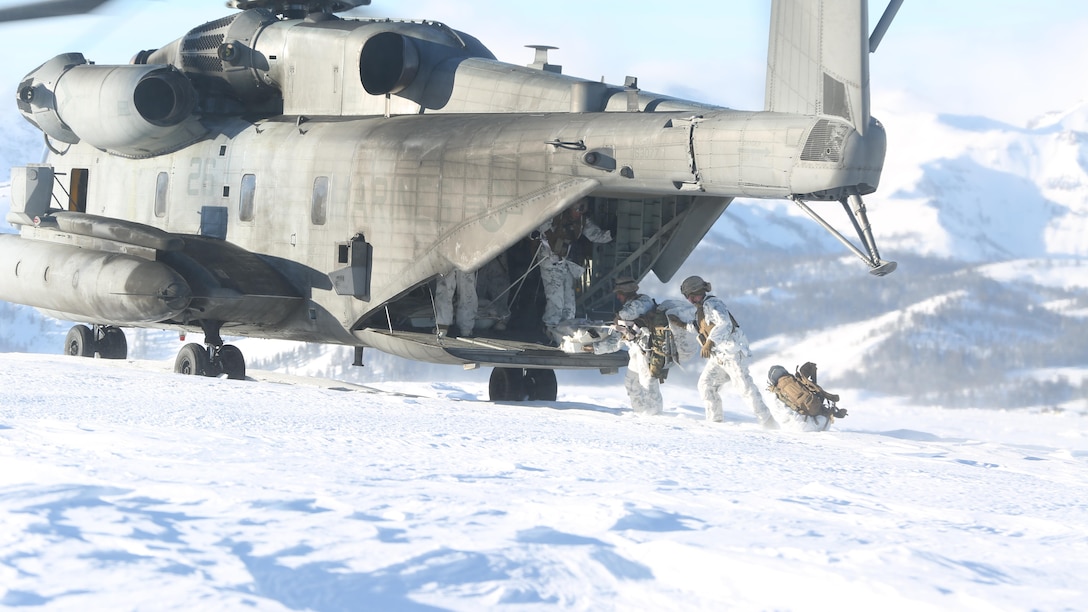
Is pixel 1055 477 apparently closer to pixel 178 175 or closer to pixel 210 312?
pixel 210 312

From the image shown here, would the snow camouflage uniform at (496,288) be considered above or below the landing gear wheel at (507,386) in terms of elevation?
above

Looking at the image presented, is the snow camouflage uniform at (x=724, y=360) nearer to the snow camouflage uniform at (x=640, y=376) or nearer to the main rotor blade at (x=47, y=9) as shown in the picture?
the snow camouflage uniform at (x=640, y=376)

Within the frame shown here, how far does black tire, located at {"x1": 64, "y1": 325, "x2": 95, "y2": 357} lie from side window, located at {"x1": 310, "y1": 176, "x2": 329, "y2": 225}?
4.92 metres

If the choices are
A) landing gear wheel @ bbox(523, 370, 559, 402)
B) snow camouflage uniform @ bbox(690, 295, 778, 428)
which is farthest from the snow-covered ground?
landing gear wheel @ bbox(523, 370, 559, 402)

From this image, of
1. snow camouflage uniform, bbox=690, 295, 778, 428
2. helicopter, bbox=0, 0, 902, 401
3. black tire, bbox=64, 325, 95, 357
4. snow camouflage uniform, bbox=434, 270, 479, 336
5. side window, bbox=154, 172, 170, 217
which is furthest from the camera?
black tire, bbox=64, 325, 95, 357

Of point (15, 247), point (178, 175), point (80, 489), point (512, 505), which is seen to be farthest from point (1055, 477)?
point (15, 247)

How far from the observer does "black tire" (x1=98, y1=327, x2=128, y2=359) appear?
54.9 ft

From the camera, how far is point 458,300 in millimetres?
13148

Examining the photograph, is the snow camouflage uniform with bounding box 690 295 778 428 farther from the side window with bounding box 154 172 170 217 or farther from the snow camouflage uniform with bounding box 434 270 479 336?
the side window with bounding box 154 172 170 217

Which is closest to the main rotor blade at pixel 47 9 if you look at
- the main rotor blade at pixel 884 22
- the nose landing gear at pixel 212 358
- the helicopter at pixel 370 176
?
the helicopter at pixel 370 176

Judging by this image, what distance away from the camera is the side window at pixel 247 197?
14.1 m

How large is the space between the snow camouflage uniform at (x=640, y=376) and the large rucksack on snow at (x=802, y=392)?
3.82 ft

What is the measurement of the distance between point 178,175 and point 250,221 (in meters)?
1.43

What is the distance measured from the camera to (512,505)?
20.5ft
